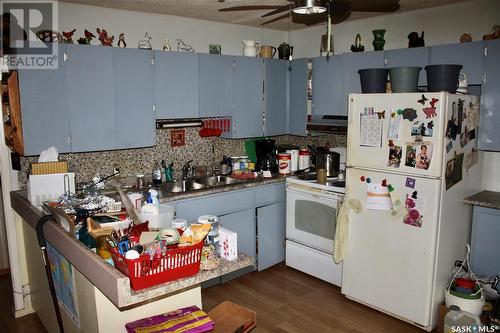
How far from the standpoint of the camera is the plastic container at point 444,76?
9.40 ft

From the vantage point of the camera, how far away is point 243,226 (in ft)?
12.6

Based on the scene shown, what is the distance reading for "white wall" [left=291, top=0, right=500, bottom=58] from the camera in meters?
3.50

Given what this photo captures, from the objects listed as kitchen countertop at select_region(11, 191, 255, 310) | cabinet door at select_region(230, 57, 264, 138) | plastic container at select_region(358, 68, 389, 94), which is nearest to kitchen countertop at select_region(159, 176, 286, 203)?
cabinet door at select_region(230, 57, 264, 138)

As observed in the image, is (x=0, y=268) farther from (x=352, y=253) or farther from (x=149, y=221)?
(x=352, y=253)

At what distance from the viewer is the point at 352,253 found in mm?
3375

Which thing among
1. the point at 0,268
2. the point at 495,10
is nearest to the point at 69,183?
the point at 0,268

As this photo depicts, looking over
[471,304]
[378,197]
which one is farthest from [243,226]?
[471,304]

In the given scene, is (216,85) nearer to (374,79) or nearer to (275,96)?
(275,96)

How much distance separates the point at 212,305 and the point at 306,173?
168 cm

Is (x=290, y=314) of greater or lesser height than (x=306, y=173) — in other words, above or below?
below

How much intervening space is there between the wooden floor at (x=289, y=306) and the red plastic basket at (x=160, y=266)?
5.00 feet

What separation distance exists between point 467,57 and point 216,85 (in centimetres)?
219

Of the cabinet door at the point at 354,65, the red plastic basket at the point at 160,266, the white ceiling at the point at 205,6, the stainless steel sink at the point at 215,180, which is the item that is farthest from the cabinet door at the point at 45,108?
the cabinet door at the point at 354,65

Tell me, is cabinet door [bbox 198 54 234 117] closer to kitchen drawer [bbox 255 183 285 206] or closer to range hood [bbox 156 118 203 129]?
range hood [bbox 156 118 203 129]
